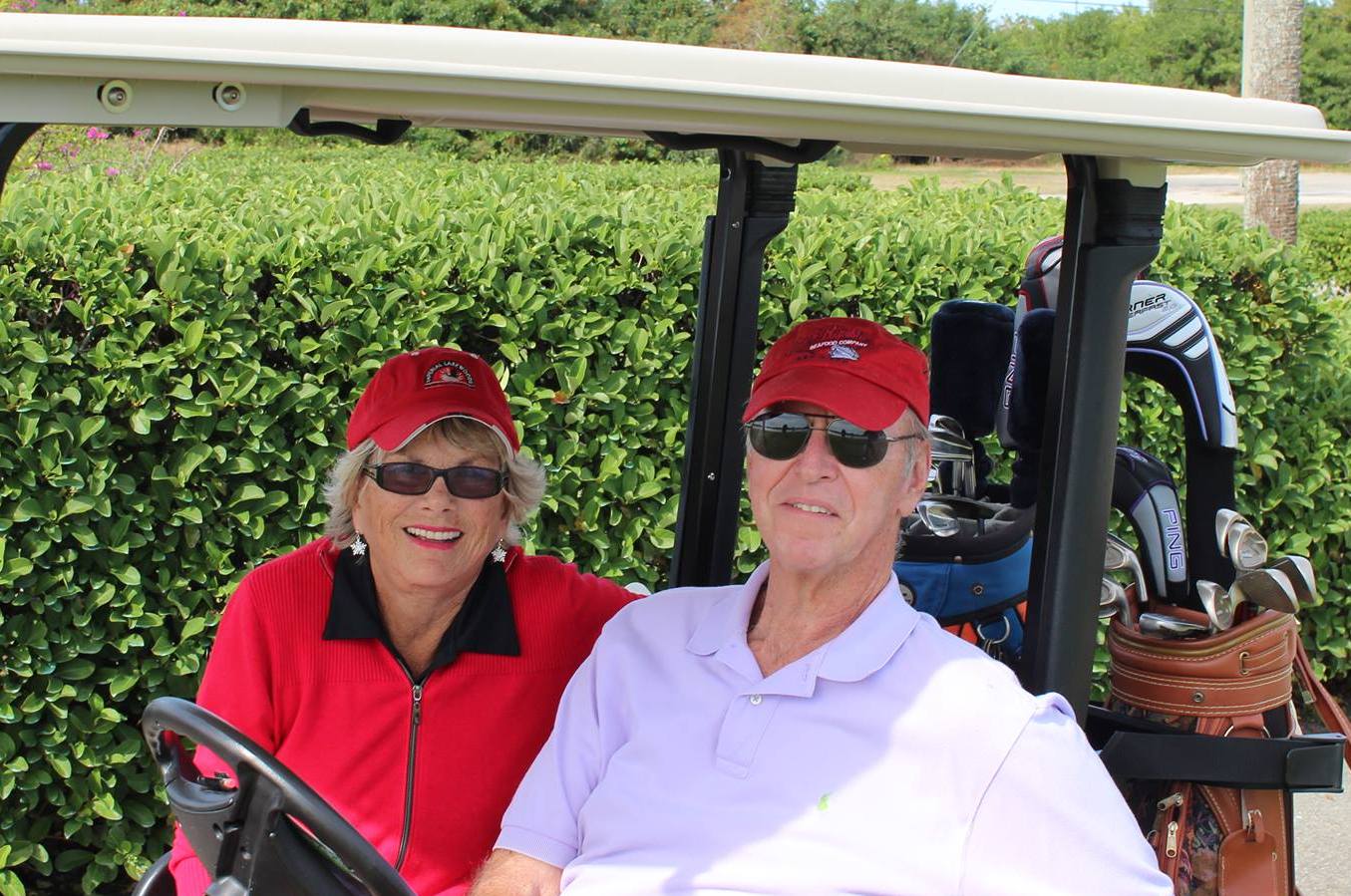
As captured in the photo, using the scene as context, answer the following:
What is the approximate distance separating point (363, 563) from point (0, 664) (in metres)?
1.64

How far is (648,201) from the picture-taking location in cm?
487

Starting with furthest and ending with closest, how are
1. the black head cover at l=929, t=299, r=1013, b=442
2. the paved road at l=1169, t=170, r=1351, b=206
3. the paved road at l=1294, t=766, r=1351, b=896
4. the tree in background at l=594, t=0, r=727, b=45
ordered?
the tree in background at l=594, t=0, r=727, b=45, the paved road at l=1169, t=170, r=1351, b=206, the paved road at l=1294, t=766, r=1351, b=896, the black head cover at l=929, t=299, r=1013, b=442

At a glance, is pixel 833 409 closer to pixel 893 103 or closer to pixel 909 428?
pixel 909 428

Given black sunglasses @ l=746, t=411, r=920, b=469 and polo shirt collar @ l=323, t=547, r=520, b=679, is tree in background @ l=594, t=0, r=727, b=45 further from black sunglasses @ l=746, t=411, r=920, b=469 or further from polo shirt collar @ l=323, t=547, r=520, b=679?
black sunglasses @ l=746, t=411, r=920, b=469

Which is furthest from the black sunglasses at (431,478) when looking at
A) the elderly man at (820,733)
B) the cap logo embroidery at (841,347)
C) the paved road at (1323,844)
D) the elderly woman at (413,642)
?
the paved road at (1323,844)

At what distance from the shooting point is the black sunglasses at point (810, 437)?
2002mm

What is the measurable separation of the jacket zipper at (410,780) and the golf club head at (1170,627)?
1.19m

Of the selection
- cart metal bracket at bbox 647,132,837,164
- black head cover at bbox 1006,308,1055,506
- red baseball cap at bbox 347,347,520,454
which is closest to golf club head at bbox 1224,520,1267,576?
black head cover at bbox 1006,308,1055,506

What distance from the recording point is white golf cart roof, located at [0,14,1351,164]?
1.25 m

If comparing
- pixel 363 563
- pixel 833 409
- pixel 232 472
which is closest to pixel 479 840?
pixel 363 563

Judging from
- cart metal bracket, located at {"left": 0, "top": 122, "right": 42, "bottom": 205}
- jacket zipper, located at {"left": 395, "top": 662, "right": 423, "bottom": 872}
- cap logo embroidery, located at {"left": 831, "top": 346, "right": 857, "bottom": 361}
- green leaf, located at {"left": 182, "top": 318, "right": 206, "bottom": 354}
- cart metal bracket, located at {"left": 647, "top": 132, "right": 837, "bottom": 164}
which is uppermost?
cart metal bracket, located at {"left": 647, "top": 132, "right": 837, "bottom": 164}

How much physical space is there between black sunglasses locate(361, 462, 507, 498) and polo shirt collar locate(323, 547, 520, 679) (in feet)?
0.54

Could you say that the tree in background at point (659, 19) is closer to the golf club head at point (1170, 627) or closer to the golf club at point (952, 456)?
the golf club at point (952, 456)

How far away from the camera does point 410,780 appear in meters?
2.25
